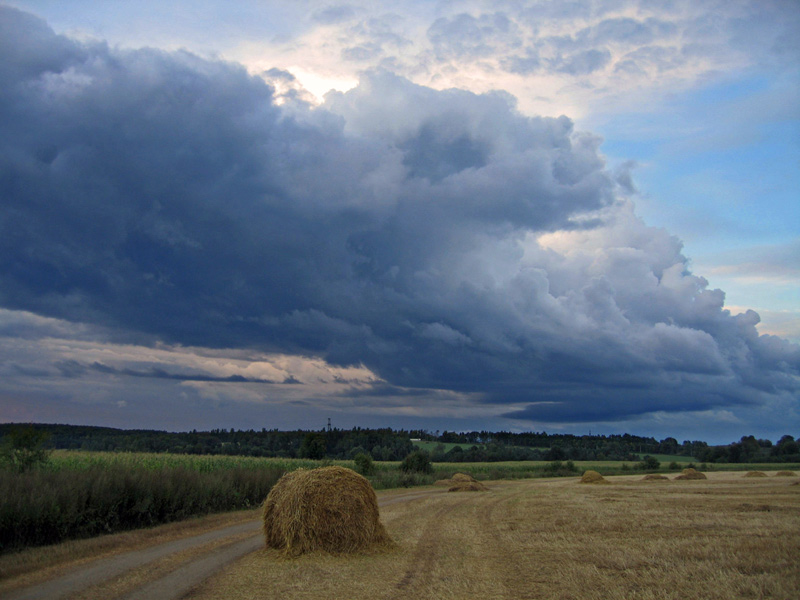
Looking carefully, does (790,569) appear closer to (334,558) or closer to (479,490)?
(334,558)

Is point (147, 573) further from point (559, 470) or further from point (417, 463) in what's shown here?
point (559, 470)

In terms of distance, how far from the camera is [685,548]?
11.8 metres

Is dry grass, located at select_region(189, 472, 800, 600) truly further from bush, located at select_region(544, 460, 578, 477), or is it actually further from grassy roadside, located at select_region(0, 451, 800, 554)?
bush, located at select_region(544, 460, 578, 477)

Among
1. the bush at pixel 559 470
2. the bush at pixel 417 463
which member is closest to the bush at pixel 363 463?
the bush at pixel 417 463

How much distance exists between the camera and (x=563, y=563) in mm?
11141

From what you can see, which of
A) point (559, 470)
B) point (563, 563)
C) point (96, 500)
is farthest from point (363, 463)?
point (563, 563)

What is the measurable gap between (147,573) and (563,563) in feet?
26.1

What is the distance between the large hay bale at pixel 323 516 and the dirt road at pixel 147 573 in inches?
45.0

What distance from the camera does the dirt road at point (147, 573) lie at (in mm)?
9539

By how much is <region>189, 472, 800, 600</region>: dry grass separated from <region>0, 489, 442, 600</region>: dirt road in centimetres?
61

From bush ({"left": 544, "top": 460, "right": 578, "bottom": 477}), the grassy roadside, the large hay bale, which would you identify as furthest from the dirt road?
bush ({"left": 544, "top": 460, "right": 578, "bottom": 477})

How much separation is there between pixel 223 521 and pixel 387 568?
11340 millimetres

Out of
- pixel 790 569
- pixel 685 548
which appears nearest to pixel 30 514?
pixel 685 548

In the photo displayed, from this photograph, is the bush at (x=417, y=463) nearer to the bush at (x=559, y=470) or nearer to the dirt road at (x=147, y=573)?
the bush at (x=559, y=470)
